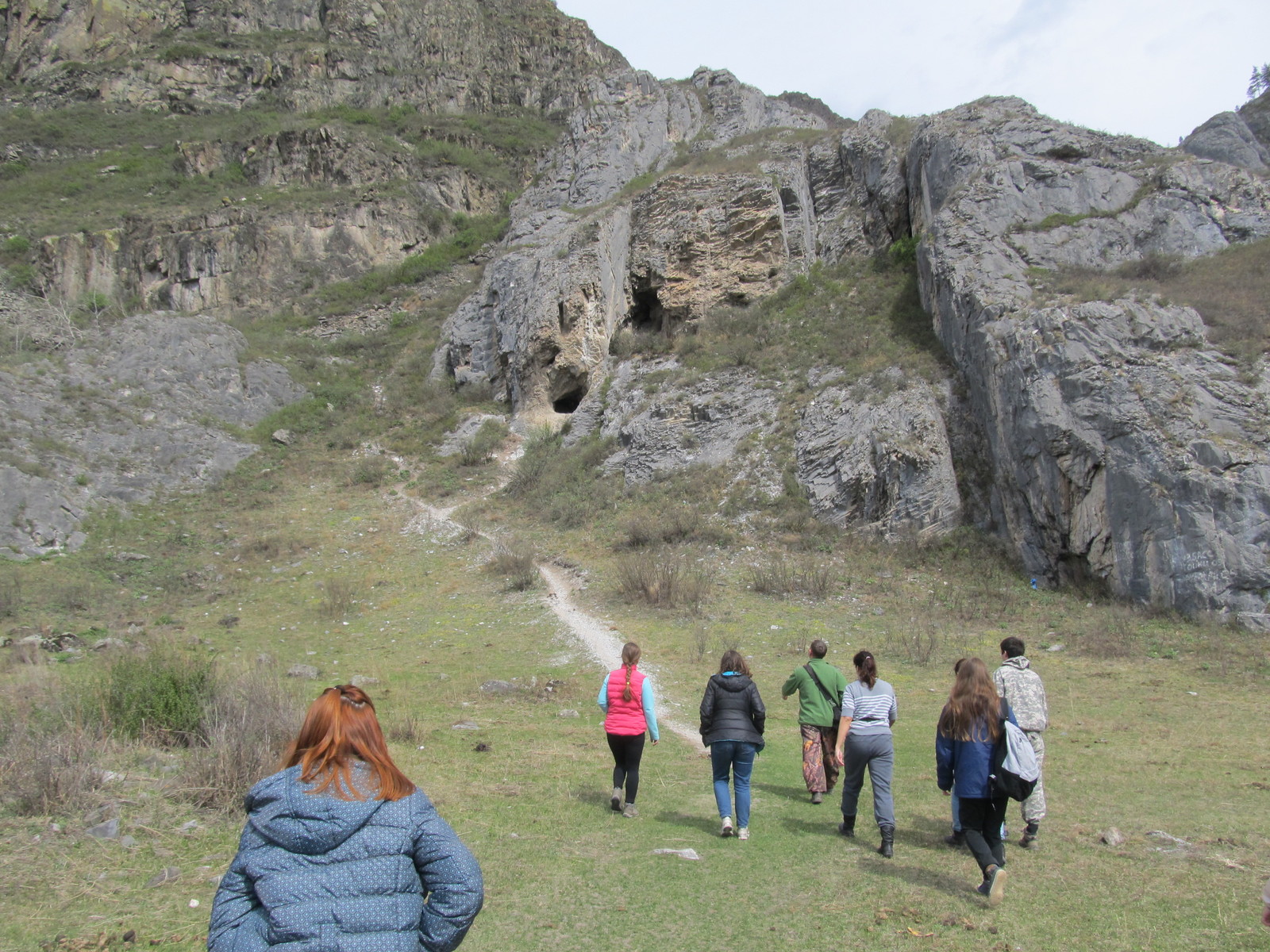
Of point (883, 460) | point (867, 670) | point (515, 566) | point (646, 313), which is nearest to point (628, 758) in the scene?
point (867, 670)

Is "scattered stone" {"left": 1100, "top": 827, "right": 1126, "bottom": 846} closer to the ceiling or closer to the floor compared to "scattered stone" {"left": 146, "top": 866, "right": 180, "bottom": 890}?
closer to the floor

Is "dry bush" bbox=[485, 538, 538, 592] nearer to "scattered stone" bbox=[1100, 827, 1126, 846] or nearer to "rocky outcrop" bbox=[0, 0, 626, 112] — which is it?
"scattered stone" bbox=[1100, 827, 1126, 846]

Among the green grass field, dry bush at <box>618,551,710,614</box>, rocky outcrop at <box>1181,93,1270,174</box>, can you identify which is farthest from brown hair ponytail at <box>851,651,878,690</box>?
rocky outcrop at <box>1181,93,1270,174</box>

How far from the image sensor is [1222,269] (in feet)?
58.3

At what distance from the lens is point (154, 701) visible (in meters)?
7.14

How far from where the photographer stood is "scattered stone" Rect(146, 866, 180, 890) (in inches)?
182

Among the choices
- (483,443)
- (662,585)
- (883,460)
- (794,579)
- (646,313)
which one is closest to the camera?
(662,585)

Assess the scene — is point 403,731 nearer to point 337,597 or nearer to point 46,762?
point 46,762

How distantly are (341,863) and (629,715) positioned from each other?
4.09m

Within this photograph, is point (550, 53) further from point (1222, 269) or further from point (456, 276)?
point (1222, 269)

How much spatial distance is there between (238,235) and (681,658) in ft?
117

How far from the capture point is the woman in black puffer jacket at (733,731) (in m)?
5.71

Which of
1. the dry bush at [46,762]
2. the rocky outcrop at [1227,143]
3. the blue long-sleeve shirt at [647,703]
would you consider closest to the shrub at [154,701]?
the dry bush at [46,762]

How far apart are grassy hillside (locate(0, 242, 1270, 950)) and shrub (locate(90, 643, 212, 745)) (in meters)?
0.05
